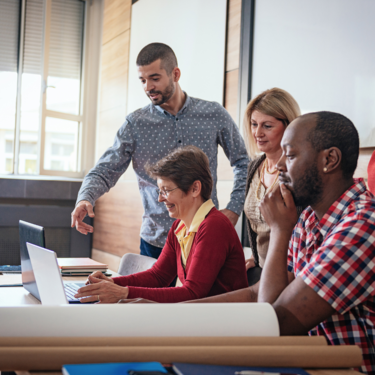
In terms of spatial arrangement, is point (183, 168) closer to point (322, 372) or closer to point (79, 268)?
point (79, 268)

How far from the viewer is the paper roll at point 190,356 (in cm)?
65

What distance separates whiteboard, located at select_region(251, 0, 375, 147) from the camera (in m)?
2.17

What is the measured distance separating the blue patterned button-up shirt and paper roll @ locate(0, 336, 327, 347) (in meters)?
1.60

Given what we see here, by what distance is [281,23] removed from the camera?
9.13ft

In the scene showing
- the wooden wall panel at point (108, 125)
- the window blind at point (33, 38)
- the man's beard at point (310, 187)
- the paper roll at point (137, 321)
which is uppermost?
the window blind at point (33, 38)

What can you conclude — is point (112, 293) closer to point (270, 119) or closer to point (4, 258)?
point (270, 119)

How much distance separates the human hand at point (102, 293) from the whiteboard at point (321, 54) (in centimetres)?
144

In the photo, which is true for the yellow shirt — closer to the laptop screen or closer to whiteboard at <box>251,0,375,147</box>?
the laptop screen

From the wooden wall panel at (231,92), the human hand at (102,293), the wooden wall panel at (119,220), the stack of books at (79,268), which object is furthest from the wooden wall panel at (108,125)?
the human hand at (102,293)

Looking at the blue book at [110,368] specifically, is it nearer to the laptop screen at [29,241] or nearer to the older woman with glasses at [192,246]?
the older woman with glasses at [192,246]

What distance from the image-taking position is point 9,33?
5266mm

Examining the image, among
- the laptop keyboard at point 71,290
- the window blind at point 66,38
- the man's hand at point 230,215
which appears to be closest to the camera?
the laptop keyboard at point 71,290

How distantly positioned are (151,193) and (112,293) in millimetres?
1091

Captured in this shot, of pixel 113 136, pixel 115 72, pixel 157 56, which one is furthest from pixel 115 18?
pixel 157 56
